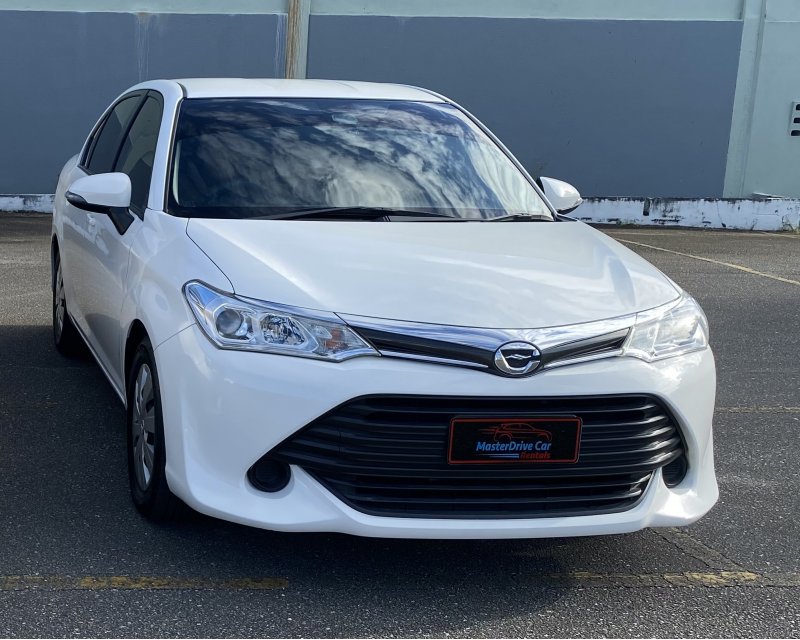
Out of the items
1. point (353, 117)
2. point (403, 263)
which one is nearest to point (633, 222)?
point (353, 117)

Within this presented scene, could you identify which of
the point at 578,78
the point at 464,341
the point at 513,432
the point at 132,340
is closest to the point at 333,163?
the point at 132,340

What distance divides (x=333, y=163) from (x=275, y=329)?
4.73 ft

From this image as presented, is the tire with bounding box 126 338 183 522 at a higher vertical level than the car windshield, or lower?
lower

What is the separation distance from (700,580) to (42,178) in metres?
13.6

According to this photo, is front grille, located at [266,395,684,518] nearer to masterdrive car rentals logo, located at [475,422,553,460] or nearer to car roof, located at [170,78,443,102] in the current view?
masterdrive car rentals logo, located at [475,422,553,460]

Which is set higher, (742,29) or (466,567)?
(742,29)

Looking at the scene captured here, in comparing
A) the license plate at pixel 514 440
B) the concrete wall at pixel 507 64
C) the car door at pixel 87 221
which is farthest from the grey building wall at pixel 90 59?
the license plate at pixel 514 440

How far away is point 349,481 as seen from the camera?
339 cm

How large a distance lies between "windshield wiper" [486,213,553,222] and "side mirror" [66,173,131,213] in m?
1.46

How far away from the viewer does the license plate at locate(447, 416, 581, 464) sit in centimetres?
333

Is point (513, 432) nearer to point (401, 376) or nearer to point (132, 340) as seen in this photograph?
point (401, 376)

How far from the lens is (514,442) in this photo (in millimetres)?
3367

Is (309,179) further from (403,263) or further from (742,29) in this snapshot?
(742,29)

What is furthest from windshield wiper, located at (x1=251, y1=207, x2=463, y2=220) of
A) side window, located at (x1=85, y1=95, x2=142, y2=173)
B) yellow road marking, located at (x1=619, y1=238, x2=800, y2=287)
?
yellow road marking, located at (x1=619, y1=238, x2=800, y2=287)
